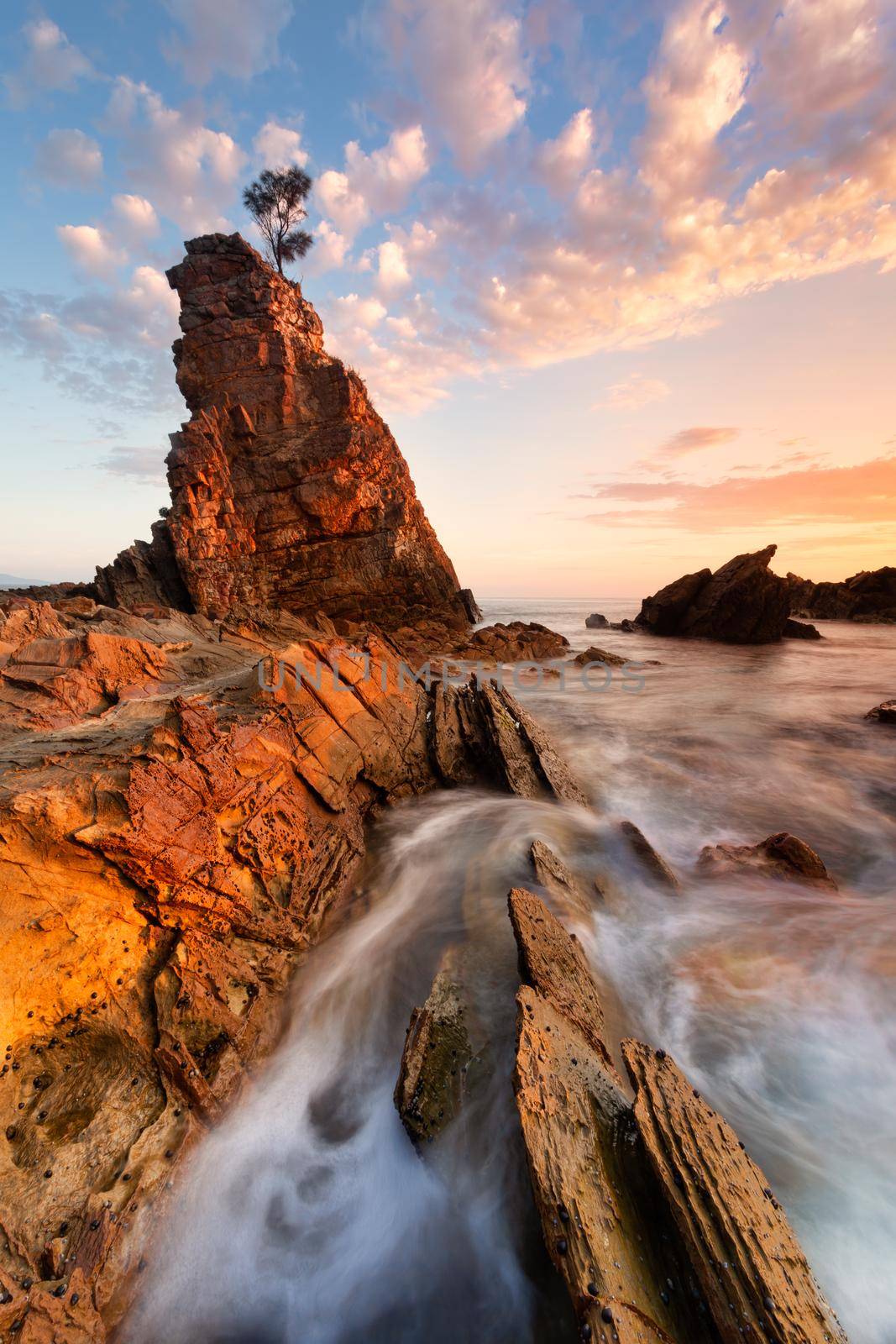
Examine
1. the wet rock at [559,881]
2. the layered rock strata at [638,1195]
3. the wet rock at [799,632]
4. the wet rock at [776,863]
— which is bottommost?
the wet rock at [776,863]

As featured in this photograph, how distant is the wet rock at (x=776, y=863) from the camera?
698 centimetres

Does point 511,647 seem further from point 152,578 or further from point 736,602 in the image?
point 152,578

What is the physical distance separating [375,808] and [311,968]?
9.93 feet

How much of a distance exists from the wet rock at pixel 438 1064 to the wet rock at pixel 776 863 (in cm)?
463

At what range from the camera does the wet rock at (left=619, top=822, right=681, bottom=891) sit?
6.92 metres

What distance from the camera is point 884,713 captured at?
13.9 m

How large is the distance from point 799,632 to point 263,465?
33.2 meters

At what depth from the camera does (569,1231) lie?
8.41 ft

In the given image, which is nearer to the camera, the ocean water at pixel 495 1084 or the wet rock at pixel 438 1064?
the ocean water at pixel 495 1084

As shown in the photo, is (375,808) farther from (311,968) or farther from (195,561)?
(195,561)

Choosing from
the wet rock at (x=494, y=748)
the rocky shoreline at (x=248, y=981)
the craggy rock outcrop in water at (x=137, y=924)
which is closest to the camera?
the rocky shoreline at (x=248, y=981)

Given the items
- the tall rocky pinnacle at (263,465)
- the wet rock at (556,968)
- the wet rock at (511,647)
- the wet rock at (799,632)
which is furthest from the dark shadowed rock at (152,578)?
the wet rock at (799,632)

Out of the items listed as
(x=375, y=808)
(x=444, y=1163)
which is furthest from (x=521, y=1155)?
(x=375, y=808)

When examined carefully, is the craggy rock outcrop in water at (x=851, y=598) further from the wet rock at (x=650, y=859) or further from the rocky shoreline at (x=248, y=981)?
the rocky shoreline at (x=248, y=981)
